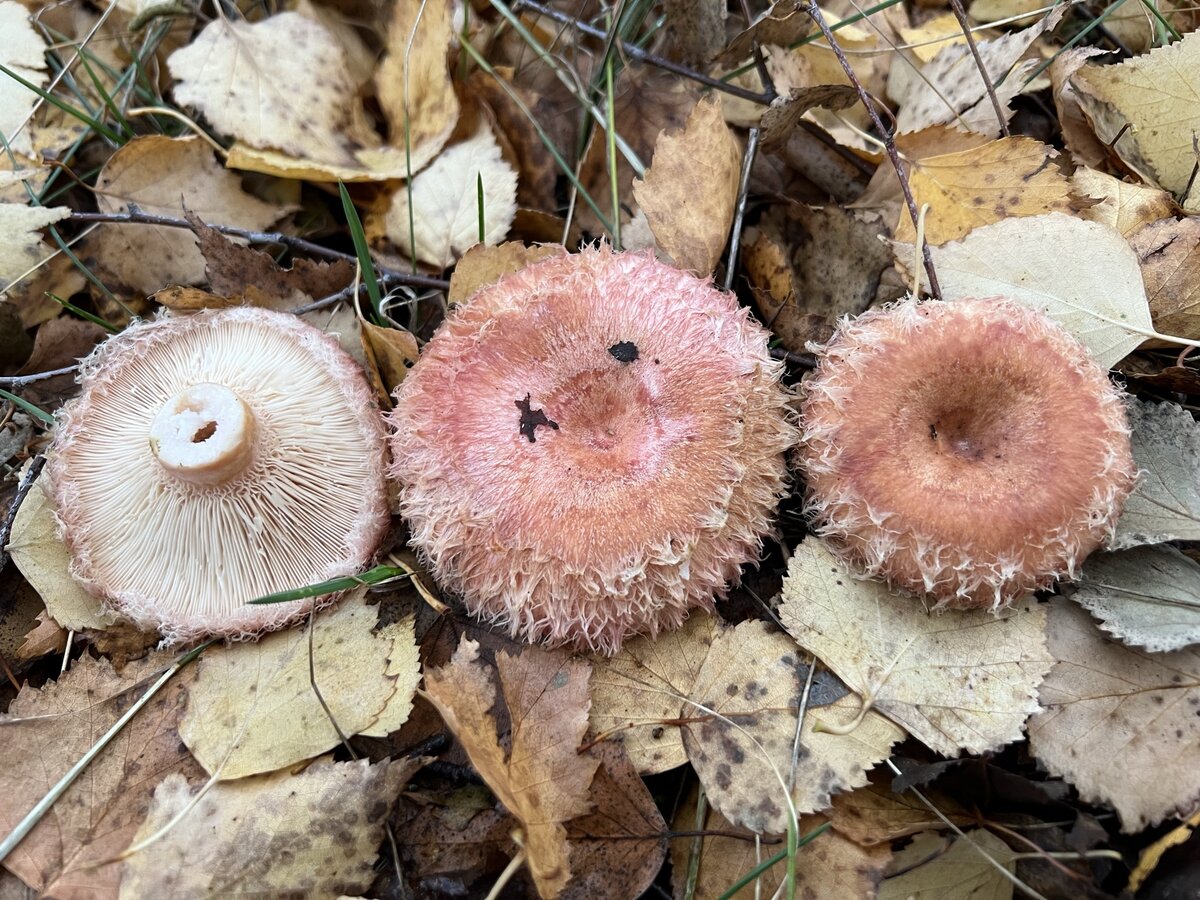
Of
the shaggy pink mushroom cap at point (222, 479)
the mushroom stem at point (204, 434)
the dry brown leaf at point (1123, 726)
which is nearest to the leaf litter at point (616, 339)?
the dry brown leaf at point (1123, 726)

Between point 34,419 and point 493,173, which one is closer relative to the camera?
point 34,419

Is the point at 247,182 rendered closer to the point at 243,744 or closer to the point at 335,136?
the point at 335,136

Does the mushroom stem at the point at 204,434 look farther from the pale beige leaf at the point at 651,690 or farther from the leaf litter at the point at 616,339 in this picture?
the pale beige leaf at the point at 651,690

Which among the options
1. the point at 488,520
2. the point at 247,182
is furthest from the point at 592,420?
the point at 247,182

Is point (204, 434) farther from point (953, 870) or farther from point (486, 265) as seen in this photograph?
point (953, 870)

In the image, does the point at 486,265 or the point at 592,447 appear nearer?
the point at 592,447

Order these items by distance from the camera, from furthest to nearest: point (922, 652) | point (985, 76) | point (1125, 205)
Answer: point (985, 76)
point (1125, 205)
point (922, 652)

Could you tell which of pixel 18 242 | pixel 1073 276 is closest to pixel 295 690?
pixel 18 242
